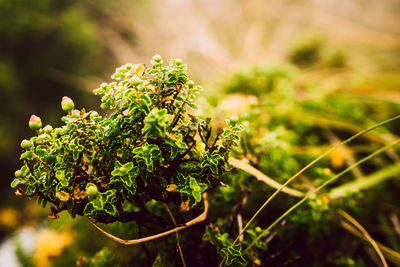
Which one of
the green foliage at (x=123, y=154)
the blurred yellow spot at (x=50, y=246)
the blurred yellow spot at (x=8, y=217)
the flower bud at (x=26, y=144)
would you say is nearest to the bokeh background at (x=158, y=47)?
the blurred yellow spot at (x=8, y=217)

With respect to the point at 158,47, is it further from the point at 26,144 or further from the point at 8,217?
the point at 26,144

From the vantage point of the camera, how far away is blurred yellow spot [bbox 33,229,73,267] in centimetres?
100

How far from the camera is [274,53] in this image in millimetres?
3369

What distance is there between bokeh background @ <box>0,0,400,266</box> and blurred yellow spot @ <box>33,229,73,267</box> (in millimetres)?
456

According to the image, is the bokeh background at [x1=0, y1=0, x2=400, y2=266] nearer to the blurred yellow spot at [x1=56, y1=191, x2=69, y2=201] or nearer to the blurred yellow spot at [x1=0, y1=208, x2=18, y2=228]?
the blurred yellow spot at [x1=0, y1=208, x2=18, y2=228]

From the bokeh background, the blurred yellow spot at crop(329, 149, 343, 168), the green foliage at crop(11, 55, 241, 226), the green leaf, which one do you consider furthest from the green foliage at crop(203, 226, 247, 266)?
the bokeh background

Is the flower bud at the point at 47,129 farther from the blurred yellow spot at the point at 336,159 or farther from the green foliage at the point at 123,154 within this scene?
the blurred yellow spot at the point at 336,159

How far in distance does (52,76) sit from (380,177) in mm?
2292

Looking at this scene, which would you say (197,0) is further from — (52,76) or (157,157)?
(157,157)

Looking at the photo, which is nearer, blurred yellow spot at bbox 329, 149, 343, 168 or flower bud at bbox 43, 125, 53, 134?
flower bud at bbox 43, 125, 53, 134

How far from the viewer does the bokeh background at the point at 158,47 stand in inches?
62.9

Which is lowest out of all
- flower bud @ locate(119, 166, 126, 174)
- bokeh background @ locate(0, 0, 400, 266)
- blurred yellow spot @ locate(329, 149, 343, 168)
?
flower bud @ locate(119, 166, 126, 174)

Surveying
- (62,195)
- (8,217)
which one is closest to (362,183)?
(62,195)

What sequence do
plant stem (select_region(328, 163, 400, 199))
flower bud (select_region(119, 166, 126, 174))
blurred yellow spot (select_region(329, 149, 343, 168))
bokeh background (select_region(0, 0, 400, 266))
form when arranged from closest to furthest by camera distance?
flower bud (select_region(119, 166, 126, 174)), plant stem (select_region(328, 163, 400, 199)), blurred yellow spot (select_region(329, 149, 343, 168)), bokeh background (select_region(0, 0, 400, 266))
